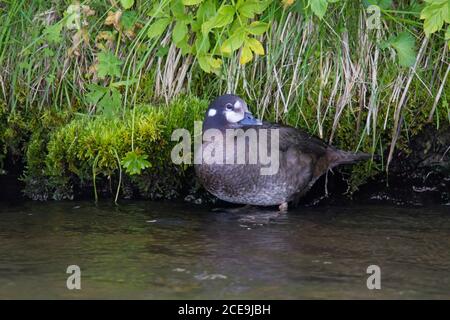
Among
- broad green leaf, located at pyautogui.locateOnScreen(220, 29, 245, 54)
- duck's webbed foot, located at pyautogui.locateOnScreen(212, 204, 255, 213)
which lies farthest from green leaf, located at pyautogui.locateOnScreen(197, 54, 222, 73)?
duck's webbed foot, located at pyautogui.locateOnScreen(212, 204, 255, 213)

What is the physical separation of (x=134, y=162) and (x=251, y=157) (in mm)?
767

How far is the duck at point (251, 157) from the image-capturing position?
6438 mm

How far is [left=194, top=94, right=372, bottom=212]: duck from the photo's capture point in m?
6.44

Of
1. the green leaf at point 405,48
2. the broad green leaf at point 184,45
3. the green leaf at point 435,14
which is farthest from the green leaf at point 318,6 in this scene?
the broad green leaf at point 184,45

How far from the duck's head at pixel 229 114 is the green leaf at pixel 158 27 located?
0.58 m

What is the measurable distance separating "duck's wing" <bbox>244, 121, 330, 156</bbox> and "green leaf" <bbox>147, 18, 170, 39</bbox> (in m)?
0.89

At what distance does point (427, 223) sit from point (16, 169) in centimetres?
302

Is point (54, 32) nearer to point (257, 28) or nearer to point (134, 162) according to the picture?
point (134, 162)

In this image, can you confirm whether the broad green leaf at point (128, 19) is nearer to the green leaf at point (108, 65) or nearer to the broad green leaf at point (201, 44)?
the green leaf at point (108, 65)

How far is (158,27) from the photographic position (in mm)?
6445

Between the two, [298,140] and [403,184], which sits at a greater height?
[298,140]

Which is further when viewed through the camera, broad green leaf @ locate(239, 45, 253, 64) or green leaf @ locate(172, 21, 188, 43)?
green leaf @ locate(172, 21, 188, 43)

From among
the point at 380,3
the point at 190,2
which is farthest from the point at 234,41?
the point at 380,3

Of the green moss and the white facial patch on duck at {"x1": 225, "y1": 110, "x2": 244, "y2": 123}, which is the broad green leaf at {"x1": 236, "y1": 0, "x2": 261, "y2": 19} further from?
the green moss
